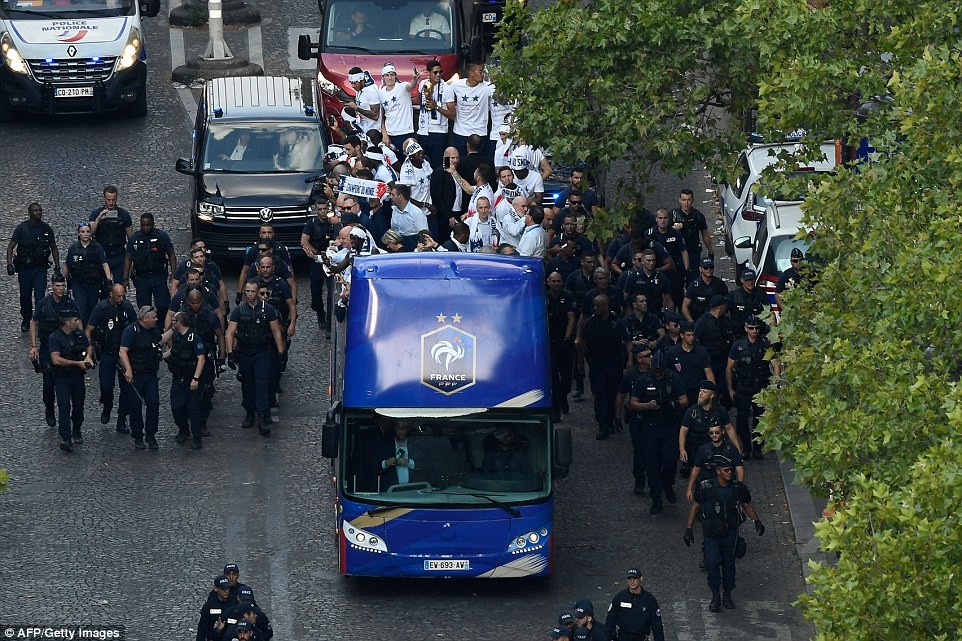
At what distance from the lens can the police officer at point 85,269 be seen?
23938mm

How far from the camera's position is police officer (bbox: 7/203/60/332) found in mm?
24562

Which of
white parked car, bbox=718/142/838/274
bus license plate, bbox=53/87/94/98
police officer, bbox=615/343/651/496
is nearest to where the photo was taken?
police officer, bbox=615/343/651/496

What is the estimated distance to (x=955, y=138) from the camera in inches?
619

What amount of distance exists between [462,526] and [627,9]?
6.87 metres

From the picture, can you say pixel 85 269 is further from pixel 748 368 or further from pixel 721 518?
pixel 721 518

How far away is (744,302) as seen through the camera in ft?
73.7

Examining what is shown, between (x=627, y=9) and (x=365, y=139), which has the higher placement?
(x=627, y=9)

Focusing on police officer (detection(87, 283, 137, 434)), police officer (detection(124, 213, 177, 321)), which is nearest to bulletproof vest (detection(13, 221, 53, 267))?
police officer (detection(124, 213, 177, 321))

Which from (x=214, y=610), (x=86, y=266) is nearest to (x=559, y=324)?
(x=86, y=266)

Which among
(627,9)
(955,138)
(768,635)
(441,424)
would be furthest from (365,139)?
(955,138)

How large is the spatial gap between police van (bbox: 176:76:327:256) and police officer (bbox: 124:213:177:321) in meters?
2.14

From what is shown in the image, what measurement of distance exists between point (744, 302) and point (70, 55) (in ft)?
43.9

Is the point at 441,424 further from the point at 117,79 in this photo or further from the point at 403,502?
the point at 117,79

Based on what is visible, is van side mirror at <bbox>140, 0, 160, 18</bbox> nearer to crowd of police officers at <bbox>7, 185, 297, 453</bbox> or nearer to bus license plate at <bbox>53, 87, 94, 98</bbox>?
bus license plate at <bbox>53, 87, 94, 98</bbox>
